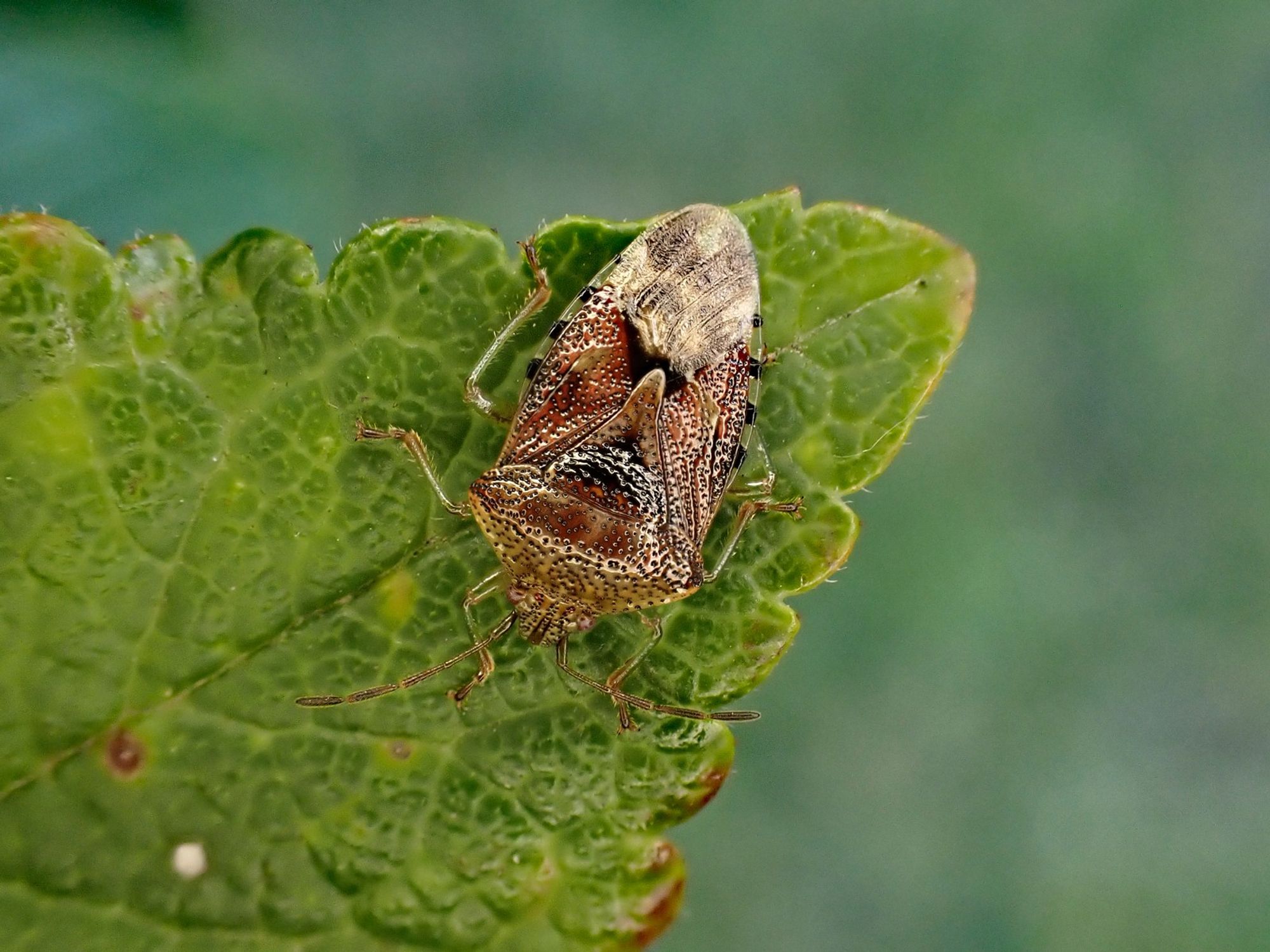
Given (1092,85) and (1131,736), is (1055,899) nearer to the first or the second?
(1131,736)

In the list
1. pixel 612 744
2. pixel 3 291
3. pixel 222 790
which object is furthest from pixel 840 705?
pixel 3 291

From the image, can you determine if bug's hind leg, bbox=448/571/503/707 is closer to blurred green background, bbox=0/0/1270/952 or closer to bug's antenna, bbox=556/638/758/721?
bug's antenna, bbox=556/638/758/721

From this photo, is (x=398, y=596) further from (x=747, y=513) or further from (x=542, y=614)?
(x=747, y=513)

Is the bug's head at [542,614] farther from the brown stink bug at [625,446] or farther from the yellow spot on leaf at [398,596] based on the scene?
the yellow spot on leaf at [398,596]

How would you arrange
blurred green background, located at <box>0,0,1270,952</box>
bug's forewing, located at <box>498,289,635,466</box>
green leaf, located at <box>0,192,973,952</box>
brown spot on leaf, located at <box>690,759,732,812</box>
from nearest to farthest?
green leaf, located at <box>0,192,973,952</box> → brown spot on leaf, located at <box>690,759,732,812</box> → bug's forewing, located at <box>498,289,635,466</box> → blurred green background, located at <box>0,0,1270,952</box>

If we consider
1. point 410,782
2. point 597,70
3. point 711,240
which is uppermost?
point 597,70

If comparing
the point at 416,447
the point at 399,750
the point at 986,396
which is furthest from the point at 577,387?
the point at 986,396

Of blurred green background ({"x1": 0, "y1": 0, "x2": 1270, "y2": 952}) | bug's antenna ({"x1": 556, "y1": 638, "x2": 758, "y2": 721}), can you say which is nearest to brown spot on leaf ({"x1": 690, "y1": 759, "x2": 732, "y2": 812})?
bug's antenna ({"x1": 556, "y1": 638, "x2": 758, "y2": 721})

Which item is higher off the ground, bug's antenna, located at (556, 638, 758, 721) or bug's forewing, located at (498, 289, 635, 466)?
bug's forewing, located at (498, 289, 635, 466)

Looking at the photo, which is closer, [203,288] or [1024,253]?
[203,288]
